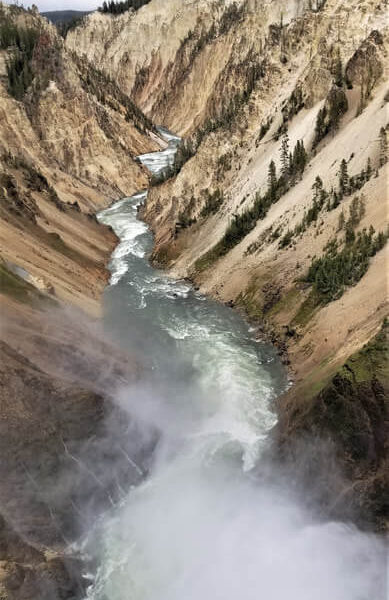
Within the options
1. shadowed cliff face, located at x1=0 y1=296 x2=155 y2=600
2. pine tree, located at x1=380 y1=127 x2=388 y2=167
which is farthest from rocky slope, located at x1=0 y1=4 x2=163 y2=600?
pine tree, located at x1=380 y1=127 x2=388 y2=167

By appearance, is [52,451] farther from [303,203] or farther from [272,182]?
[272,182]

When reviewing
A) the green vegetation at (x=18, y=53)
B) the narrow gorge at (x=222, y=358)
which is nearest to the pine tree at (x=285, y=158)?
the narrow gorge at (x=222, y=358)

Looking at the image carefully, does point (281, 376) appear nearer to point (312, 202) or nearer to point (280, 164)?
point (312, 202)

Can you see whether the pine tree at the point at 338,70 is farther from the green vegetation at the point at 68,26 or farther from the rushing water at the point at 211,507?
the green vegetation at the point at 68,26

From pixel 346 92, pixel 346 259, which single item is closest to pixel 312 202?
pixel 346 259

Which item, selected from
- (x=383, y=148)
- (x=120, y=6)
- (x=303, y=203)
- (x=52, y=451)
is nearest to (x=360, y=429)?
(x=52, y=451)

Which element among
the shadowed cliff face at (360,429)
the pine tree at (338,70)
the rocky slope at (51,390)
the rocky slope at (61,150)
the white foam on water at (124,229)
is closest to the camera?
the shadowed cliff face at (360,429)

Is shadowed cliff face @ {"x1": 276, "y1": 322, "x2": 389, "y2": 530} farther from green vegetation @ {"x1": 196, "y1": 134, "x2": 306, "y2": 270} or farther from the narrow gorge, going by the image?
green vegetation @ {"x1": 196, "y1": 134, "x2": 306, "y2": 270}

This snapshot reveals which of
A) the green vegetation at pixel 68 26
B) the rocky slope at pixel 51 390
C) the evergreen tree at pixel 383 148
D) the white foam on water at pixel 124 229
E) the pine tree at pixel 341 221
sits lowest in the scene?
the green vegetation at pixel 68 26
